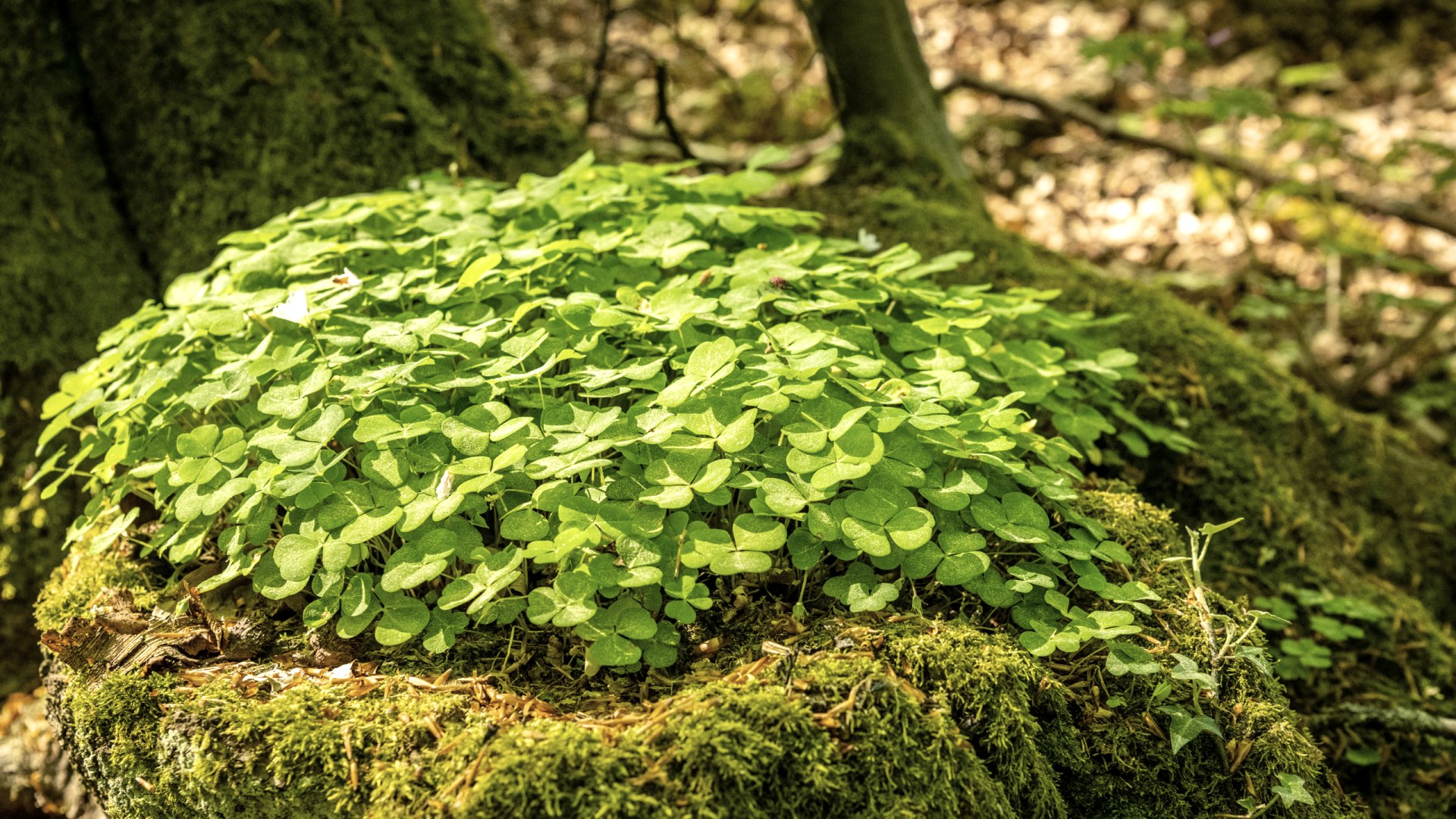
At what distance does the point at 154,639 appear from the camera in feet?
5.65

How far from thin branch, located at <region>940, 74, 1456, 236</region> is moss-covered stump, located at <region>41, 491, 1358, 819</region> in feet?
11.0

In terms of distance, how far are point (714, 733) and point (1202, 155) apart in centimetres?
421

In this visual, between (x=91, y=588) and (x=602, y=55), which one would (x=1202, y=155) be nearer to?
(x=602, y=55)

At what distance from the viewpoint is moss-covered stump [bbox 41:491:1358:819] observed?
4.28ft

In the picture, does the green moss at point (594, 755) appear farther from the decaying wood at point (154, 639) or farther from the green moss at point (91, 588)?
the green moss at point (91, 588)

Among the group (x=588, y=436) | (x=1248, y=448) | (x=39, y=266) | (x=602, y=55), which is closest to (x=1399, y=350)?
(x=1248, y=448)

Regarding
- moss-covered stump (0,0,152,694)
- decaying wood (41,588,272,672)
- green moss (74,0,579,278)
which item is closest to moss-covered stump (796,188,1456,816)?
green moss (74,0,579,278)

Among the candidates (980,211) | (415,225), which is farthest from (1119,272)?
(415,225)

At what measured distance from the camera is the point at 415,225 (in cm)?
230

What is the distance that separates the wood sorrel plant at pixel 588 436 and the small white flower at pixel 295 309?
3 centimetres

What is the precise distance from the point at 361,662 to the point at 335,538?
9.9 inches

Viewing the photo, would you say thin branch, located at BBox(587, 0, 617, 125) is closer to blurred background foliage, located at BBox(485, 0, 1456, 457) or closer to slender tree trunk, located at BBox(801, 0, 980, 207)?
blurred background foliage, located at BBox(485, 0, 1456, 457)

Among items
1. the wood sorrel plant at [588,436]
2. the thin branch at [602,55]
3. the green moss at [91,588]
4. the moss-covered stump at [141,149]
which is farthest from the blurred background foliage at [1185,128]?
the green moss at [91,588]

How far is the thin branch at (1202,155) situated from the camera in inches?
183
